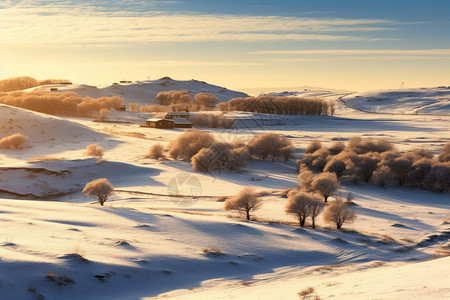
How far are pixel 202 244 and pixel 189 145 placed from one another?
143 ft

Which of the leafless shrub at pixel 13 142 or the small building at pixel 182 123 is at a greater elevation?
the small building at pixel 182 123

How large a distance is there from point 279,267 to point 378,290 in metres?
9.32

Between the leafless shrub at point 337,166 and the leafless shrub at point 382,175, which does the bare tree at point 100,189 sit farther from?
the leafless shrub at point 382,175

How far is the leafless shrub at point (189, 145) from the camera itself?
71.5 meters

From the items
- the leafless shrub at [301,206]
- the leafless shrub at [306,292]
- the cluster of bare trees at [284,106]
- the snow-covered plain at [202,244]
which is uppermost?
the cluster of bare trees at [284,106]

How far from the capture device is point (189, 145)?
7156cm

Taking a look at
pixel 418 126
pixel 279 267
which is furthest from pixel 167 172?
pixel 418 126

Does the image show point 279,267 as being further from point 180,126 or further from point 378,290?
point 180,126

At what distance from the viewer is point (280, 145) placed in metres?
72.2

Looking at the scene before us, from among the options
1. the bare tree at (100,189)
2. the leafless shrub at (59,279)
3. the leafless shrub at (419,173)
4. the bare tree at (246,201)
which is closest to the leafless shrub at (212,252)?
the leafless shrub at (59,279)

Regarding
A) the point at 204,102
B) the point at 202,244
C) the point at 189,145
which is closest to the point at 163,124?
the point at 189,145

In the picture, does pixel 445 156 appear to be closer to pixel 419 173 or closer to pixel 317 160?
pixel 419 173

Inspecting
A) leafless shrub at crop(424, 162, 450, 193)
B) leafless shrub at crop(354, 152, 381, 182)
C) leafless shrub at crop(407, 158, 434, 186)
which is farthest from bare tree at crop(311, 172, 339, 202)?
Answer: leafless shrub at crop(407, 158, 434, 186)

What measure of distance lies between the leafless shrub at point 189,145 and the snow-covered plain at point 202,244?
11384 millimetres
